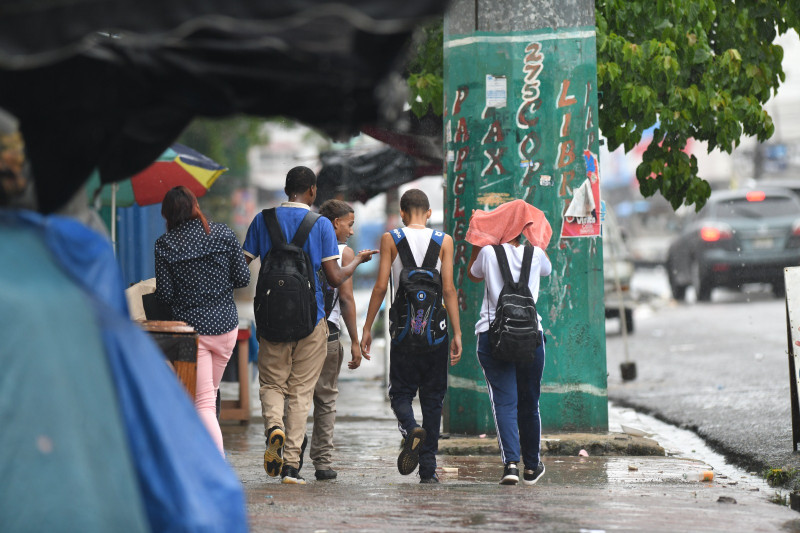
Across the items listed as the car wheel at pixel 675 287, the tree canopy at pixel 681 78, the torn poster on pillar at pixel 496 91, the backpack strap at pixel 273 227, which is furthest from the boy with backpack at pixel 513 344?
the car wheel at pixel 675 287

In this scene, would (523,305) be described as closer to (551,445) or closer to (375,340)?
(551,445)

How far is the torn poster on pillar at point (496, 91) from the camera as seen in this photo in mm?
8664

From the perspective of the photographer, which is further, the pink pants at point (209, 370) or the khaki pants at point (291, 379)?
the khaki pants at point (291, 379)

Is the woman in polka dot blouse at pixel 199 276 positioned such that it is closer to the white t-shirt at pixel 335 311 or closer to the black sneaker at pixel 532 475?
the white t-shirt at pixel 335 311

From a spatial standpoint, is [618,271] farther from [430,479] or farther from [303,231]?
[303,231]

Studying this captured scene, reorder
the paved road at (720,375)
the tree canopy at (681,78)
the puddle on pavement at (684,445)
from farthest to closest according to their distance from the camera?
the tree canopy at (681,78)
the paved road at (720,375)
the puddle on pavement at (684,445)

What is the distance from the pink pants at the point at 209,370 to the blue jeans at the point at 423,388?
39.1 inches

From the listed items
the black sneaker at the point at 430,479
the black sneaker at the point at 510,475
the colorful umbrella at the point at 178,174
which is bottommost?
the black sneaker at the point at 430,479

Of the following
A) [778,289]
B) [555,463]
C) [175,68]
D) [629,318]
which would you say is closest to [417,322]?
[555,463]

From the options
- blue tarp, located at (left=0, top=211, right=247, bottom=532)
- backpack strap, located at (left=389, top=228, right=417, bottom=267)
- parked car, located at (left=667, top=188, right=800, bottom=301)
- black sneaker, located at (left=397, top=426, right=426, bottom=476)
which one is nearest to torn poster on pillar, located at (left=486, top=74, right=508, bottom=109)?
backpack strap, located at (left=389, top=228, right=417, bottom=267)

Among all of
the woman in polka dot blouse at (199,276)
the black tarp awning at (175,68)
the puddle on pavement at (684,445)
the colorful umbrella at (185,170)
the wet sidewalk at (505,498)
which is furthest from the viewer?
the colorful umbrella at (185,170)

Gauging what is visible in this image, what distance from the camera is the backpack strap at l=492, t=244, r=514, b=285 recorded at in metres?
6.88

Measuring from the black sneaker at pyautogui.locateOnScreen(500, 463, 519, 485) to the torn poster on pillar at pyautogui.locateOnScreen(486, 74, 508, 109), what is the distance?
289cm

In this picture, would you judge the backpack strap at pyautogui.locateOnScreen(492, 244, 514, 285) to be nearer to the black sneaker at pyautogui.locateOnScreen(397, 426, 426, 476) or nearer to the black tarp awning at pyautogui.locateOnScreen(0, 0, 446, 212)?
the black sneaker at pyautogui.locateOnScreen(397, 426, 426, 476)
